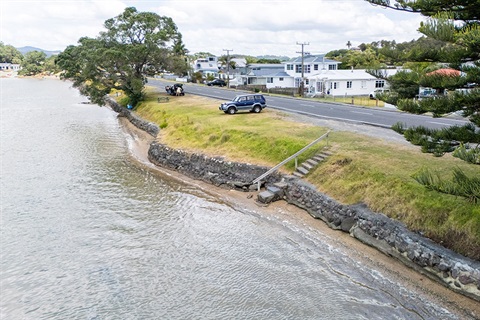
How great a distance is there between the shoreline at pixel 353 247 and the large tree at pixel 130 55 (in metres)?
23.3

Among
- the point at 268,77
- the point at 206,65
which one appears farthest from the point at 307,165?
the point at 206,65

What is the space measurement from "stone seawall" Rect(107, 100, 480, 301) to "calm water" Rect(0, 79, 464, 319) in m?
1.03

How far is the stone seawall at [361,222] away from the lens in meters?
11.4

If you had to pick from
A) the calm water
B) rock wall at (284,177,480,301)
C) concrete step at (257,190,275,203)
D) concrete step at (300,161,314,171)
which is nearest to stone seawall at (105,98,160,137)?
the calm water

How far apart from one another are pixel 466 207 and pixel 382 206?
2879mm

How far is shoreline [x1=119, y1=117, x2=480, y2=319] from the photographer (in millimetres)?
11078

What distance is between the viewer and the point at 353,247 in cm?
1451

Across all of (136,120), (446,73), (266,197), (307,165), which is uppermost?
(446,73)

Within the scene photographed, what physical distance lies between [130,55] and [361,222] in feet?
125

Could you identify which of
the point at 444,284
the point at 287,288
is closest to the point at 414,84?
the point at 444,284

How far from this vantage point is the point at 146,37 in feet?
152

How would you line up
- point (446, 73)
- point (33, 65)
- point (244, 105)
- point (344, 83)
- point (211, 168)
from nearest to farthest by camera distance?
point (446, 73), point (211, 168), point (244, 105), point (344, 83), point (33, 65)

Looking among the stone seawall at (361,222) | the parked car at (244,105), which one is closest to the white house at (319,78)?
the parked car at (244,105)

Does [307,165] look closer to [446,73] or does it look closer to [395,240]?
[395,240]
